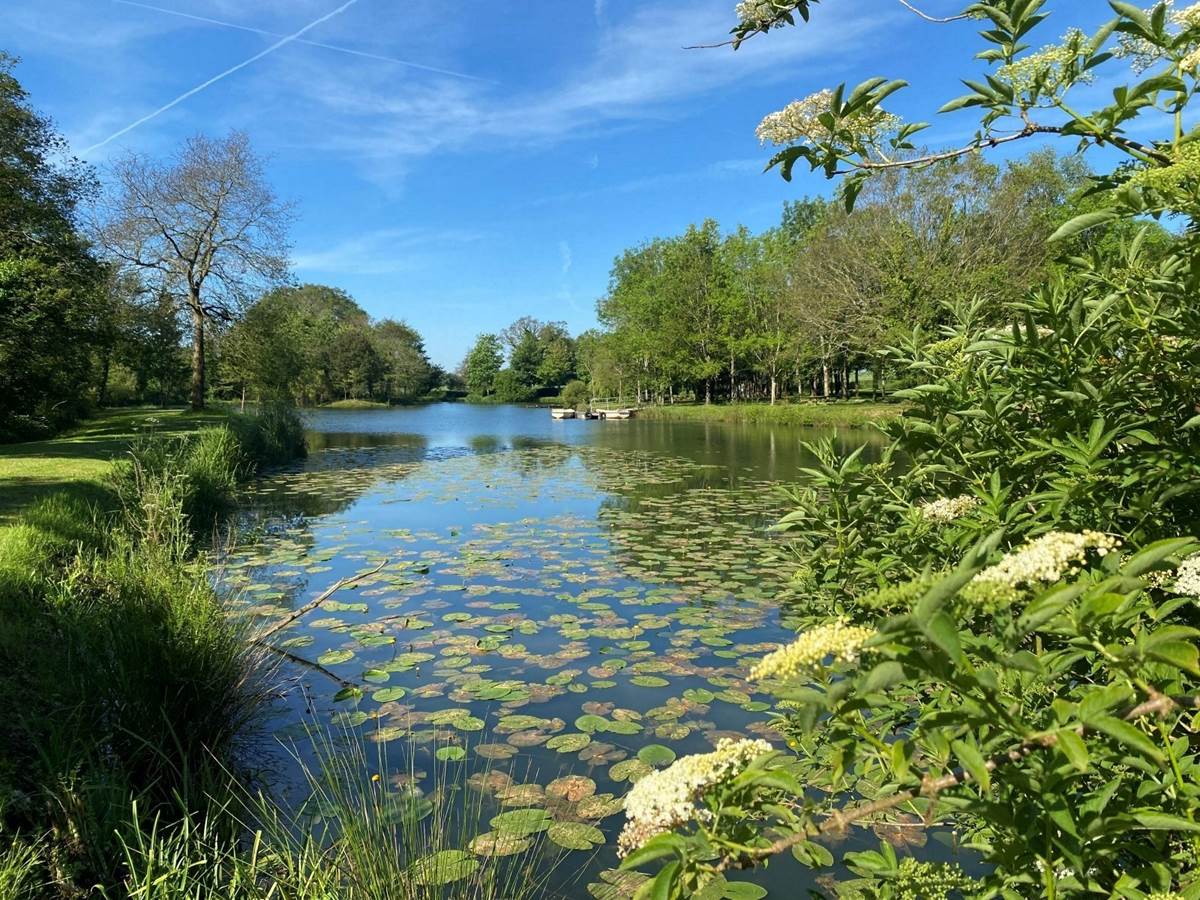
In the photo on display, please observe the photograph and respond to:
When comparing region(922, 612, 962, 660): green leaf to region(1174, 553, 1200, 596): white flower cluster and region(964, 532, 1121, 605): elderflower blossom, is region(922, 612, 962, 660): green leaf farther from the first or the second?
region(1174, 553, 1200, 596): white flower cluster

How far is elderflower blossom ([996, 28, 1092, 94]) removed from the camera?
155 cm

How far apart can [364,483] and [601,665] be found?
10.7m

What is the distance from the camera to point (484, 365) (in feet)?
282

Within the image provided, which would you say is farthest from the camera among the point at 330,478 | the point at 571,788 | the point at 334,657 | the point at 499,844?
the point at 330,478

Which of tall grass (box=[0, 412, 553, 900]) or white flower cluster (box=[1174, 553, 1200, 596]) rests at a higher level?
white flower cluster (box=[1174, 553, 1200, 596])

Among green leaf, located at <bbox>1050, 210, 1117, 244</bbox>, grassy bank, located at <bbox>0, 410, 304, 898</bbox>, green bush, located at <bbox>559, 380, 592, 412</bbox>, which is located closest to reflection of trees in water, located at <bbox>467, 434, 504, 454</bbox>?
grassy bank, located at <bbox>0, 410, 304, 898</bbox>

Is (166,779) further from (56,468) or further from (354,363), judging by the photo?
(354,363)

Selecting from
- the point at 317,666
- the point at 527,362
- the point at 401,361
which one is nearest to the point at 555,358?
the point at 527,362

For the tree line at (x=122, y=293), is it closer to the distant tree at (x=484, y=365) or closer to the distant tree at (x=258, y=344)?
the distant tree at (x=258, y=344)

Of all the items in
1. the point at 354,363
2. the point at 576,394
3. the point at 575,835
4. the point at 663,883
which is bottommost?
the point at 575,835

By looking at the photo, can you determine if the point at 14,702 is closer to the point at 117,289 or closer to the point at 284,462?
the point at 284,462

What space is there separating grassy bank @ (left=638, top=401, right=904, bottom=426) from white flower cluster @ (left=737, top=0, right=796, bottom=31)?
2270cm

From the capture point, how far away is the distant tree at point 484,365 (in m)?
84.8

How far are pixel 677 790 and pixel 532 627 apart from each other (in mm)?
4859
